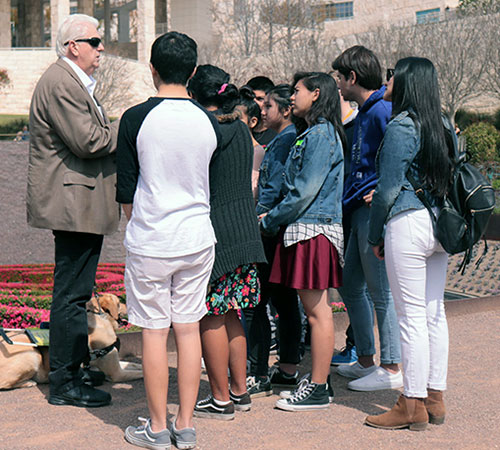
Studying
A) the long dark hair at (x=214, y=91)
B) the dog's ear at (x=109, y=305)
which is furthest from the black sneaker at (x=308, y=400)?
the dog's ear at (x=109, y=305)

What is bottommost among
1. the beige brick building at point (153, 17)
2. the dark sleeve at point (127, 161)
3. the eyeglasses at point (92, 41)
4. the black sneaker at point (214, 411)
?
the black sneaker at point (214, 411)

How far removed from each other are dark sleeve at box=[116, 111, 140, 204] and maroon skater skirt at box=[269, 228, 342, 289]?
1164mm

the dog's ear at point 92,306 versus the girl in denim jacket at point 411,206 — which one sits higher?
the girl in denim jacket at point 411,206

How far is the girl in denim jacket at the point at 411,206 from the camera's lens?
3.95 m

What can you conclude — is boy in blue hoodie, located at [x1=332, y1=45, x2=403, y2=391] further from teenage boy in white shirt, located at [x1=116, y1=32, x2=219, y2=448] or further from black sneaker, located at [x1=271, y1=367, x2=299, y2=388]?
teenage boy in white shirt, located at [x1=116, y1=32, x2=219, y2=448]

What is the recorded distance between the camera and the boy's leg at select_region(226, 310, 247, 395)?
4.30m

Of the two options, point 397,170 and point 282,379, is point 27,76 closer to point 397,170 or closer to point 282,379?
point 282,379

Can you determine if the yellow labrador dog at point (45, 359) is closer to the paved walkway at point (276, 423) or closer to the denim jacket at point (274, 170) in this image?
the paved walkway at point (276, 423)

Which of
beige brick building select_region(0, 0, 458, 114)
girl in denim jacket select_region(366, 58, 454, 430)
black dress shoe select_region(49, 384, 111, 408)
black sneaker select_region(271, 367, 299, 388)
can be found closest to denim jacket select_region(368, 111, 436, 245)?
girl in denim jacket select_region(366, 58, 454, 430)

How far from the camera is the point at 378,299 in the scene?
16.4 ft

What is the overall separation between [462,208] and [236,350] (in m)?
1.52

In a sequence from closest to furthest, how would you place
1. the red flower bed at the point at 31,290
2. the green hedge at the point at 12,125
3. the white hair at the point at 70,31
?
the white hair at the point at 70,31 → the red flower bed at the point at 31,290 → the green hedge at the point at 12,125

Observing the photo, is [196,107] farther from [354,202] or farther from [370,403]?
[370,403]

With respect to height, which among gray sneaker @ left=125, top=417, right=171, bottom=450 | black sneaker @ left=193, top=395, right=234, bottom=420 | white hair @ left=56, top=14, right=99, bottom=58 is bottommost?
black sneaker @ left=193, top=395, right=234, bottom=420
